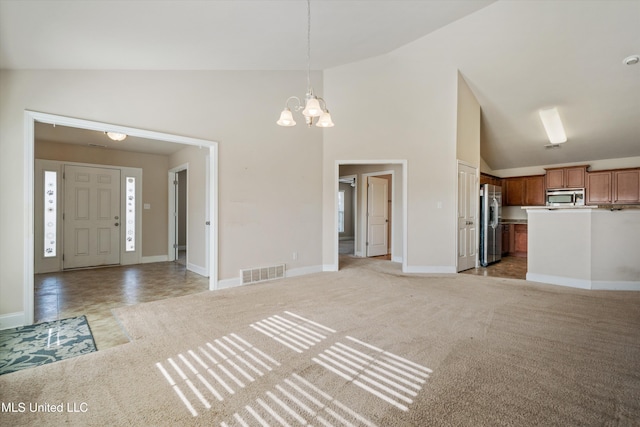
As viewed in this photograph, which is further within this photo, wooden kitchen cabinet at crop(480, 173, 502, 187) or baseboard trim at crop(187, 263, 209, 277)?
wooden kitchen cabinet at crop(480, 173, 502, 187)

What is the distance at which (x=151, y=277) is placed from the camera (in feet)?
17.3

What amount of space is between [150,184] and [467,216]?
23.2 ft

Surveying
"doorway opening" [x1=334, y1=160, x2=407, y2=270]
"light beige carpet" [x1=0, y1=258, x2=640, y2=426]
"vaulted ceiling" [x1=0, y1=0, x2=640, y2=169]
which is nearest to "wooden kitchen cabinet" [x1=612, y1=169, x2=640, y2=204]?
"vaulted ceiling" [x1=0, y1=0, x2=640, y2=169]

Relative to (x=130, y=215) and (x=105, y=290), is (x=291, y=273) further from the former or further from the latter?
(x=130, y=215)

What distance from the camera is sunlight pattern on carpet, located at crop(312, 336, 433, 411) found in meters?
1.82

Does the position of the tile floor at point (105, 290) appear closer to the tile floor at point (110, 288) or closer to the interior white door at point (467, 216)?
the tile floor at point (110, 288)

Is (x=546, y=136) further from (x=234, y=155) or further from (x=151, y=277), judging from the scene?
(x=151, y=277)

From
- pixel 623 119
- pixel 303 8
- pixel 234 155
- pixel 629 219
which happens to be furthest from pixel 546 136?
pixel 234 155

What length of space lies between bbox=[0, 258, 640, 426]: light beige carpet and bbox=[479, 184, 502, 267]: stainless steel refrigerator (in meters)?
2.69

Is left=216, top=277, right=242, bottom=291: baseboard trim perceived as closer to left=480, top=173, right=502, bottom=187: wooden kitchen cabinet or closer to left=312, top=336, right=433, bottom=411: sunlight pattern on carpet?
left=312, top=336, right=433, bottom=411: sunlight pattern on carpet

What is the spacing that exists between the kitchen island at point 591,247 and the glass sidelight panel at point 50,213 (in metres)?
Answer: 8.86

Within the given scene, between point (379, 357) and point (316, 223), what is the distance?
3.48 m

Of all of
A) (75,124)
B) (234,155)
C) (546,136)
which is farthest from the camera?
(546,136)

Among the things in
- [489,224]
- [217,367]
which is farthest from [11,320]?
[489,224]
